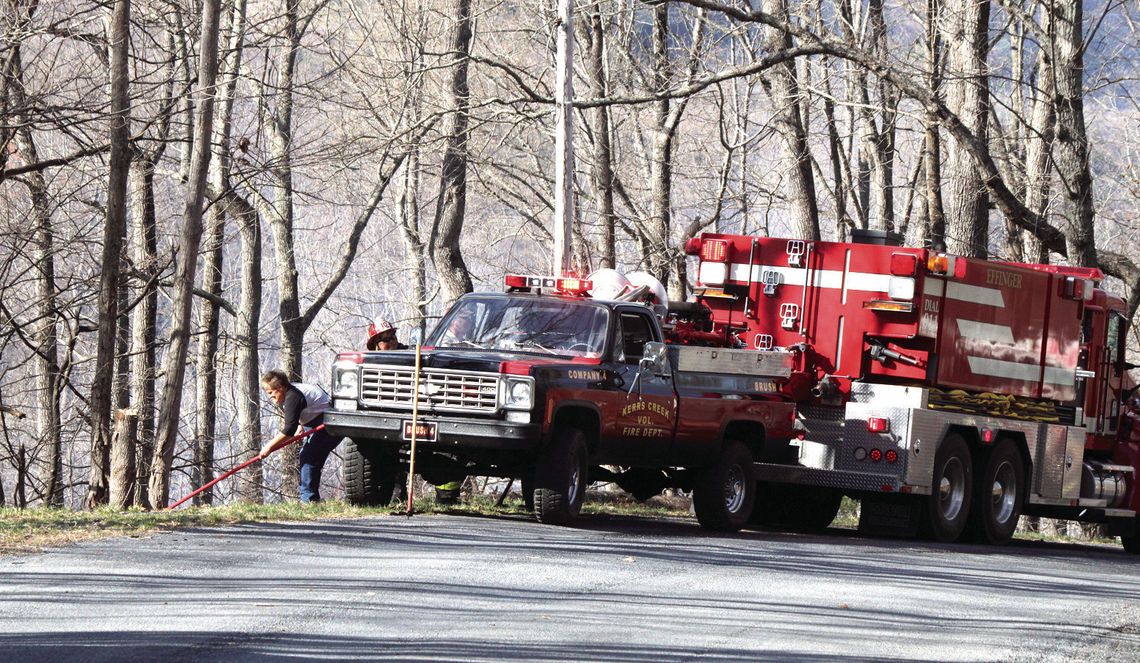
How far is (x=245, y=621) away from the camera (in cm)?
821

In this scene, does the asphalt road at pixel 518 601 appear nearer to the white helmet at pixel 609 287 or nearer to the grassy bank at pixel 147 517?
the grassy bank at pixel 147 517

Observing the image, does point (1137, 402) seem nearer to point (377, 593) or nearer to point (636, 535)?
point (636, 535)

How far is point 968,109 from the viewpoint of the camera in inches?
971

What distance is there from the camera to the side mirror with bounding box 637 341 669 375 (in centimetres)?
1392

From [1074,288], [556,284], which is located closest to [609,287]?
[556,284]

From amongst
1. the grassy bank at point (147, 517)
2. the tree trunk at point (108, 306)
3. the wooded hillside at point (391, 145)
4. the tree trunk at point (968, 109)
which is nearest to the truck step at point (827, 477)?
the grassy bank at point (147, 517)

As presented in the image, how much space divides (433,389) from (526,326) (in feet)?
4.57

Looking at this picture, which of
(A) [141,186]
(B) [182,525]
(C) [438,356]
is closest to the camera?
(B) [182,525]

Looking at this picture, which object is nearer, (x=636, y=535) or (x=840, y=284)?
(x=636, y=535)

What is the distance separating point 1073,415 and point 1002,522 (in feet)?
6.22

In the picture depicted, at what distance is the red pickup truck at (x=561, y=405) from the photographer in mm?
13156

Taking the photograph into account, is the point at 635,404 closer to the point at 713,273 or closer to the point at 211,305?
the point at 713,273

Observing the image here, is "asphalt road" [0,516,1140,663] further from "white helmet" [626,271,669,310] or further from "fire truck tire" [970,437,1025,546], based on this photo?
"fire truck tire" [970,437,1025,546]

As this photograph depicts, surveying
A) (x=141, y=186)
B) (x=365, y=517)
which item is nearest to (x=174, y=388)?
(x=365, y=517)
